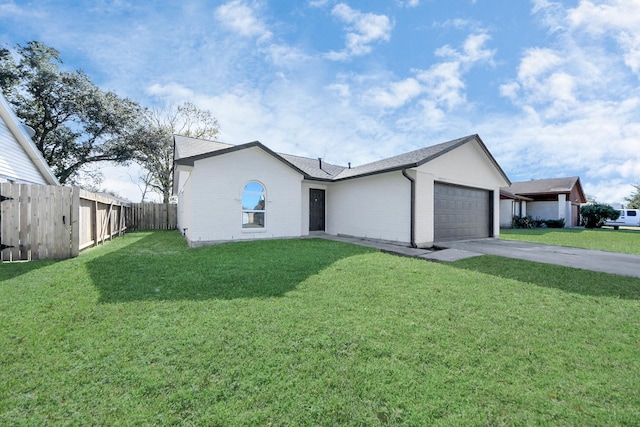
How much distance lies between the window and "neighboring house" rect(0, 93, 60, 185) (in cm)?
727

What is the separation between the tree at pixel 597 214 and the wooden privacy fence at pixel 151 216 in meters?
34.2

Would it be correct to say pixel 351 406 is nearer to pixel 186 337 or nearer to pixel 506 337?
pixel 186 337

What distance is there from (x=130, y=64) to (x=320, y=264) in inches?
583

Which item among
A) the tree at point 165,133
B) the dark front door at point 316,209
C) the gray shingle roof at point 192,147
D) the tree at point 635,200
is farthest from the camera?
the tree at point 635,200

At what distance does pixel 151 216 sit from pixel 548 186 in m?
34.5

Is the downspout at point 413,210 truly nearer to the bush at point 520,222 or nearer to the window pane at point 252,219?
the window pane at point 252,219

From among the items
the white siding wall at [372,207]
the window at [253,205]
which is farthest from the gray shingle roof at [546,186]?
the window at [253,205]

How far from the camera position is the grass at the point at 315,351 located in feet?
6.25

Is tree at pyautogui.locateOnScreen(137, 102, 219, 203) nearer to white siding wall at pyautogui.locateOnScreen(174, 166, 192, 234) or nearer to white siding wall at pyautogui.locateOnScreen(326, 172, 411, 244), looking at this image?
white siding wall at pyautogui.locateOnScreen(174, 166, 192, 234)

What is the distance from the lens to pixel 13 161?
9.27 metres

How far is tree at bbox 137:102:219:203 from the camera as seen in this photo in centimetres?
2152

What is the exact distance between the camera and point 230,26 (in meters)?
9.54

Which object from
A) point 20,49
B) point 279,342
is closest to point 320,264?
point 279,342

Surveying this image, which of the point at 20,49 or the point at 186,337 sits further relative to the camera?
the point at 20,49
